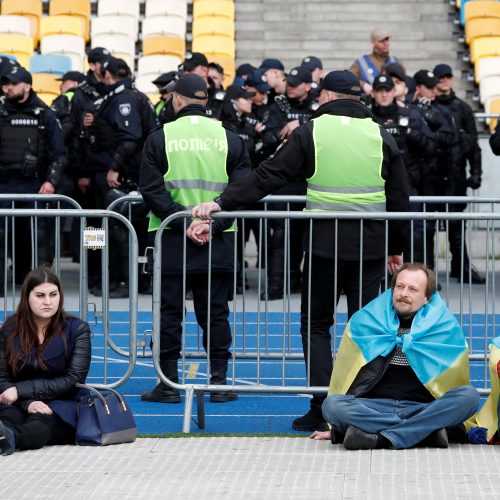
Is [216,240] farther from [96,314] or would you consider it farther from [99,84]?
[99,84]

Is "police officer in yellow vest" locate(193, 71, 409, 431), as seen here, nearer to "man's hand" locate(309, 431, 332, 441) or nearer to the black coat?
"man's hand" locate(309, 431, 332, 441)

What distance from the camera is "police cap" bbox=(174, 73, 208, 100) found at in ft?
28.1

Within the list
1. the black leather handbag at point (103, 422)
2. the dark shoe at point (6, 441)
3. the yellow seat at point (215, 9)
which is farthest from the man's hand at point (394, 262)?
the yellow seat at point (215, 9)

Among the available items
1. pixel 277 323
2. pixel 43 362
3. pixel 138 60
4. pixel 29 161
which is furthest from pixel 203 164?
pixel 138 60

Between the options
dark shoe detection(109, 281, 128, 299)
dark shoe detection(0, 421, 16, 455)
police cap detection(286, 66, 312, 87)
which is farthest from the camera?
police cap detection(286, 66, 312, 87)

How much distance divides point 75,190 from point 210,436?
269 inches

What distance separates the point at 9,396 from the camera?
7.21 metres

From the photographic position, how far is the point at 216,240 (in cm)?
824

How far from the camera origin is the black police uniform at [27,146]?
500 inches

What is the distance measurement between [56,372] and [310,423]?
4.59 ft

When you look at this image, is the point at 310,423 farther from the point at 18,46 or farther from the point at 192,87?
the point at 18,46

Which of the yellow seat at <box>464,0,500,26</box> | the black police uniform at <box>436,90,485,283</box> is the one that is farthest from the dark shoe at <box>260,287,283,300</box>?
the yellow seat at <box>464,0,500,26</box>

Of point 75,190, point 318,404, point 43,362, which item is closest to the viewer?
point 43,362

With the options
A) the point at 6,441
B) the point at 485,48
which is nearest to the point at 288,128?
the point at 6,441
